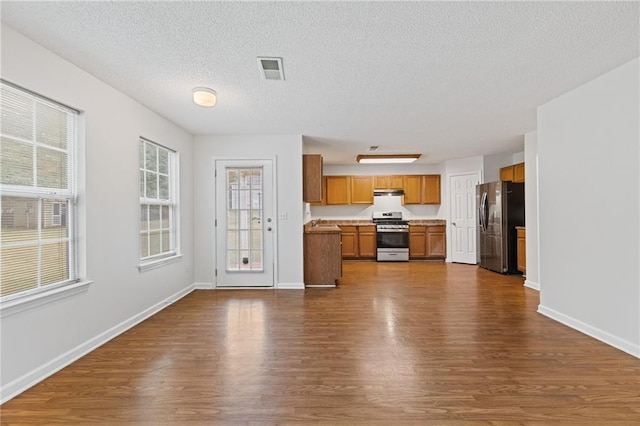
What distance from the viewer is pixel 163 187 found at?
414 centimetres

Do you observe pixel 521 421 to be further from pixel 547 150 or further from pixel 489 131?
pixel 489 131

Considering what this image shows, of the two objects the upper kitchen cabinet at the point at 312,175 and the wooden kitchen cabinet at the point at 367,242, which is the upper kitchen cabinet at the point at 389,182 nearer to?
the wooden kitchen cabinet at the point at 367,242

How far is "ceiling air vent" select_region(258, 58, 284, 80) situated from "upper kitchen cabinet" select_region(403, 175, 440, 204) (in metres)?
5.60

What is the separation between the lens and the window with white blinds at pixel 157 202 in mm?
3645

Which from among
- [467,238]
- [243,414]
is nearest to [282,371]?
[243,414]

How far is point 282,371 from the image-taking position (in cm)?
228

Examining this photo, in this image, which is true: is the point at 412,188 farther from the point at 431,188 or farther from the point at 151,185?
the point at 151,185

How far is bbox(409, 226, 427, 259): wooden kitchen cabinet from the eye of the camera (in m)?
7.51

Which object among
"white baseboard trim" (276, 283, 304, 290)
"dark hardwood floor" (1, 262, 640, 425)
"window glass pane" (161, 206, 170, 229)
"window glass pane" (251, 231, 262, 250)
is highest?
"window glass pane" (161, 206, 170, 229)

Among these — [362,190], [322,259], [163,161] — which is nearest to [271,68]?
[163,161]

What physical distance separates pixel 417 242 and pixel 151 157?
5.81 m

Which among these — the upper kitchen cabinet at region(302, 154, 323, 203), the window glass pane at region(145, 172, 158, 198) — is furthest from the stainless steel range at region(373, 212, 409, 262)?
the window glass pane at region(145, 172, 158, 198)

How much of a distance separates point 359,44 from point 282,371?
7.72 ft

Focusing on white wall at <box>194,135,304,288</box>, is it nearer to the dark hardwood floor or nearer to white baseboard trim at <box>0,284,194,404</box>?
the dark hardwood floor
